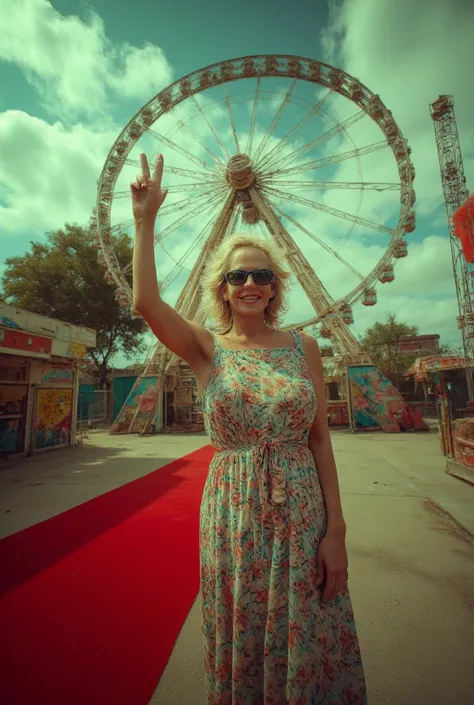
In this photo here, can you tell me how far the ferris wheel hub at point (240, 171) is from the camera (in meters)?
14.5

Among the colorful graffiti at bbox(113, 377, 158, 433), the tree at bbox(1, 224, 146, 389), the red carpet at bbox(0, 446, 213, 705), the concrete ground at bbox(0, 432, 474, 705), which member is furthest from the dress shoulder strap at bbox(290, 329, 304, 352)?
the tree at bbox(1, 224, 146, 389)

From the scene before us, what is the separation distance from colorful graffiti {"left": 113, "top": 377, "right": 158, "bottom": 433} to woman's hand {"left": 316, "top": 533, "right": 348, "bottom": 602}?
48.0 feet

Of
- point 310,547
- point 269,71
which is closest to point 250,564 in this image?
point 310,547

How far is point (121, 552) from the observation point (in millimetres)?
3156

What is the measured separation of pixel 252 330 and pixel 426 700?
190 centimetres

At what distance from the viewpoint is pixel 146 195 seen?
147 centimetres

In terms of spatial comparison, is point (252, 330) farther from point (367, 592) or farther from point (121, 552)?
point (121, 552)

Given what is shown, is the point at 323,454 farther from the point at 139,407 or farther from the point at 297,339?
the point at 139,407

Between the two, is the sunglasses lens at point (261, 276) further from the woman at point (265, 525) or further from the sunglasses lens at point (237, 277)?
the woman at point (265, 525)

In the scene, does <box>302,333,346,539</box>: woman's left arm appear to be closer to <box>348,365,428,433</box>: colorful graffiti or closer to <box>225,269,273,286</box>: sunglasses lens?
<box>225,269,273,286</box>: sunglasses lens

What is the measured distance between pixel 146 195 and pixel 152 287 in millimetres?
416

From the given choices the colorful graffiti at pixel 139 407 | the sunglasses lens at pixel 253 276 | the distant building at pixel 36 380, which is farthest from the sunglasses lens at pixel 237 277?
the colorful graffiti at pixel 139 407

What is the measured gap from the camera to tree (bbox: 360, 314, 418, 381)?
28.8 m

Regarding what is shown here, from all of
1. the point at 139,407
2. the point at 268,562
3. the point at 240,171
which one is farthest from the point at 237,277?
the point at 240,171
